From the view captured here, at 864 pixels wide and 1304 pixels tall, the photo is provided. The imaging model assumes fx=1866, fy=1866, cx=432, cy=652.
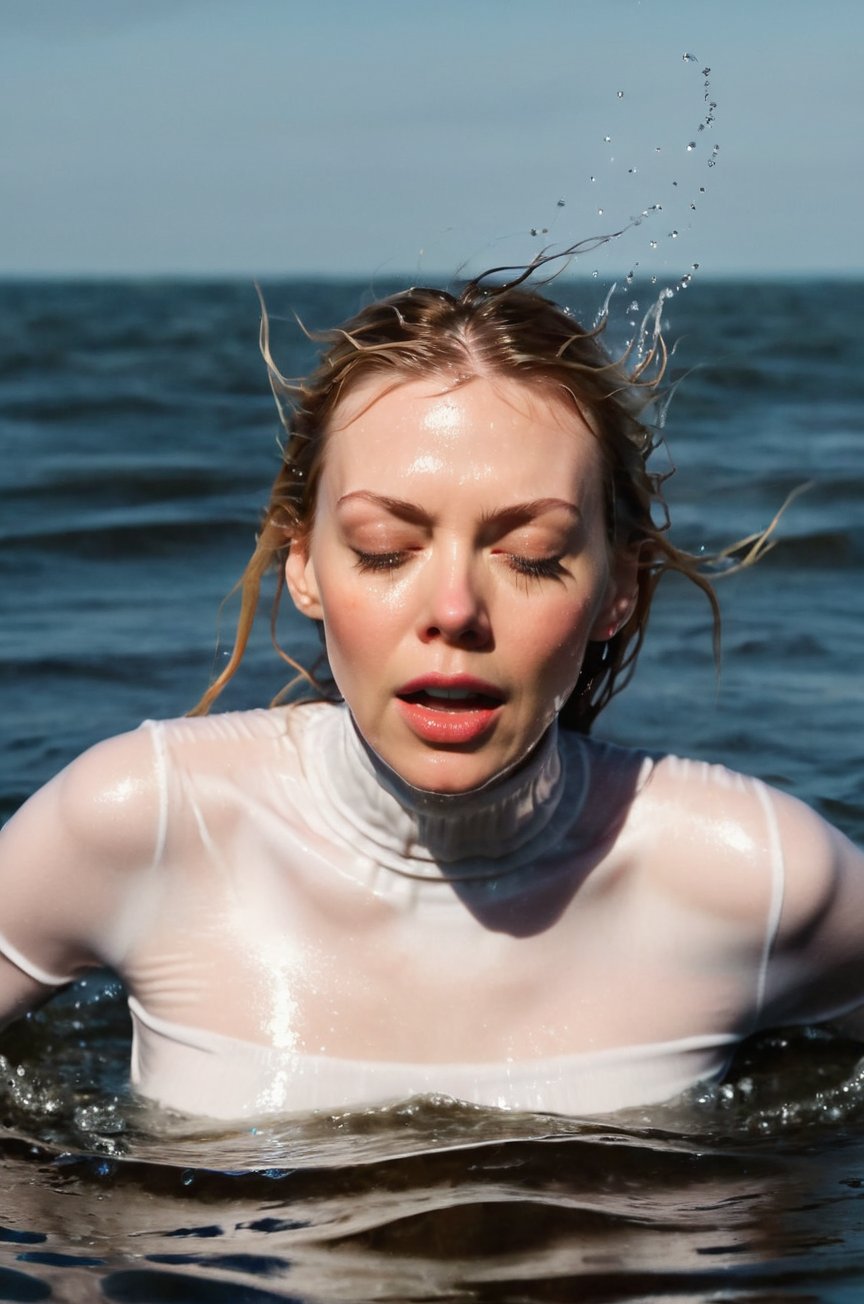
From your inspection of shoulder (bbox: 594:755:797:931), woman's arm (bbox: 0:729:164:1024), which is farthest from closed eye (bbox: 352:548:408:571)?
shoulder (bbox: 594:755:797:931)

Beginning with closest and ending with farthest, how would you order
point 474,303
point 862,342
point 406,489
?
point 406,489
point 474,303
point 862,342

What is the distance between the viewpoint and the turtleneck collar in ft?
9.48

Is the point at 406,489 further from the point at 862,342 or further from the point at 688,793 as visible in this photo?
the point at 862,342

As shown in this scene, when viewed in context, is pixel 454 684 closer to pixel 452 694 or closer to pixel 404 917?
pixel 452 694

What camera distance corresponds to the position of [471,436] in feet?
8.80

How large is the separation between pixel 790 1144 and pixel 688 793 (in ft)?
2.00

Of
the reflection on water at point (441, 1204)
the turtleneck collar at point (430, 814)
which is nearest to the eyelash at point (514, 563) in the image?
the turtleneck collar at point (430, 814)

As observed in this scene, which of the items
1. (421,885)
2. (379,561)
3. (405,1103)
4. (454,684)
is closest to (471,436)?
(379,561)

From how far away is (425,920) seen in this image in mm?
2982

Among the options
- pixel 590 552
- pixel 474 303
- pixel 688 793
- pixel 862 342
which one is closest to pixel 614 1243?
pixel 688 793

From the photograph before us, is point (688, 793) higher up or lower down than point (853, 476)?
higher up

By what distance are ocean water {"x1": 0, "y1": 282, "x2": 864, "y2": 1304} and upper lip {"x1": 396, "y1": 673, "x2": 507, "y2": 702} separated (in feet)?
1.91

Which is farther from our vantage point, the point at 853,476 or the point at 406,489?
the point at 853,476

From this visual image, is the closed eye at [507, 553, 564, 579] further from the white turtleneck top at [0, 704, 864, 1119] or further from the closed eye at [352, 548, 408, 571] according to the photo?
the white turtleneck top at [0, 704, 864, 1119]
